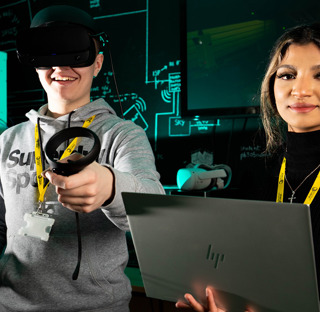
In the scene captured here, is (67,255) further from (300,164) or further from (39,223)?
(300,164)

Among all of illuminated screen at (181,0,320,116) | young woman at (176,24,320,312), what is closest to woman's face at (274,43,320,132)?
young woman at (176,24,320,312)

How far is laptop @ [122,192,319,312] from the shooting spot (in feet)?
2.36

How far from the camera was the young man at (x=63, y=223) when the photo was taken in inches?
46.4

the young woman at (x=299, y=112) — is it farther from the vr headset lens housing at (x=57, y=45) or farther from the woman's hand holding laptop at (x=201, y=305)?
the vr headset lens housing at (x=57, y=45)

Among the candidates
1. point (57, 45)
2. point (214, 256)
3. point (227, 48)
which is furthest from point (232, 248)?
point (227, 48)

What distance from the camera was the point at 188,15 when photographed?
2496mm

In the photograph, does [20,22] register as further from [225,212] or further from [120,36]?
[225,212]

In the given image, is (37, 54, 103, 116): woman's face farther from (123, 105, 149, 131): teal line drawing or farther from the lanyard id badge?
(123, 105, 149, 131): teal line drawing

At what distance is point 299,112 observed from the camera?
1.21 metres

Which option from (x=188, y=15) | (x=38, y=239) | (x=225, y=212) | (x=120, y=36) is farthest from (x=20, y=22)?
(x=225, y=212)

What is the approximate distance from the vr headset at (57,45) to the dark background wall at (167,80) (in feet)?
4.23

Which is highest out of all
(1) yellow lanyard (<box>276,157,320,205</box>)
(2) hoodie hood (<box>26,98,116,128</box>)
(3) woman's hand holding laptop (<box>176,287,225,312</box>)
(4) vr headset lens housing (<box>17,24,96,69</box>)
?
(4) vr headset lens housing (<box>17,24,96,69</box>)

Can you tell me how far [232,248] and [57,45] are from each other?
870 millimetres

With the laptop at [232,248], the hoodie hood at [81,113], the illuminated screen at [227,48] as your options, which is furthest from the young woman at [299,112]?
the illuminated screen at [227,48]
